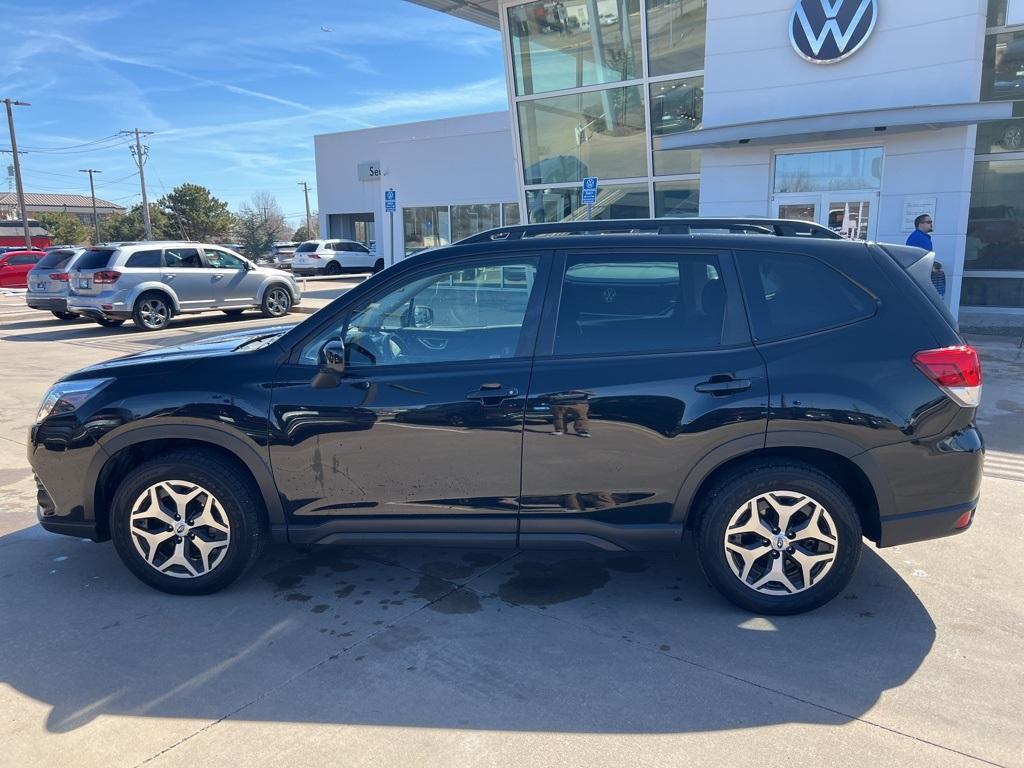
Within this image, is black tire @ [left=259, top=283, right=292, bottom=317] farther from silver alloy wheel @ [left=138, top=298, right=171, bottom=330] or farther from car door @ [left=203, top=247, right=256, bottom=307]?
silver alloy wheel @ [left=138, top=298, right=171, bottom=330]

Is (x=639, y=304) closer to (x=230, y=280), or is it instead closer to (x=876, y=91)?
(x=876, y=91)

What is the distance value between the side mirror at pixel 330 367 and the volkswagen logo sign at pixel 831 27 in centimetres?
1196

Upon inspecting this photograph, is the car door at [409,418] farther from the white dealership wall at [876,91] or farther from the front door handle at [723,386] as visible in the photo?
the white dealership wall at [876,91]

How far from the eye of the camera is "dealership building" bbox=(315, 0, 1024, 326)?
1179 cm

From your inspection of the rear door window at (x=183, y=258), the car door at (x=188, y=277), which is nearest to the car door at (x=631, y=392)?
the car door at (x=188, y=277)

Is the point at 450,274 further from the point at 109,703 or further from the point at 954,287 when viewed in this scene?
the point at 954,287

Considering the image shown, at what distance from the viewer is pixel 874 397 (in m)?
3.33

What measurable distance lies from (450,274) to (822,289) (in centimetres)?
180

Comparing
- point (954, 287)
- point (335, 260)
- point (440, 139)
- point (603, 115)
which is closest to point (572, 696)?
point (954, 287)

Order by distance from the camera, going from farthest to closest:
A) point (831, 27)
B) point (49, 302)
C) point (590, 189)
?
point (49, 302) < point (590, 189) < point (831, 27)

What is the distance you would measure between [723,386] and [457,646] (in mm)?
1679

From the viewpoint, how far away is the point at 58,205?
10519cm

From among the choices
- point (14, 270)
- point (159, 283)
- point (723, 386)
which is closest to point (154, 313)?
point (159, 283)

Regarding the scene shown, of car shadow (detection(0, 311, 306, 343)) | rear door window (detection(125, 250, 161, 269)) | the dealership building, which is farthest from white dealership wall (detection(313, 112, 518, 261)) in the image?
rear door window (detection(125, 250, 161, 269))
